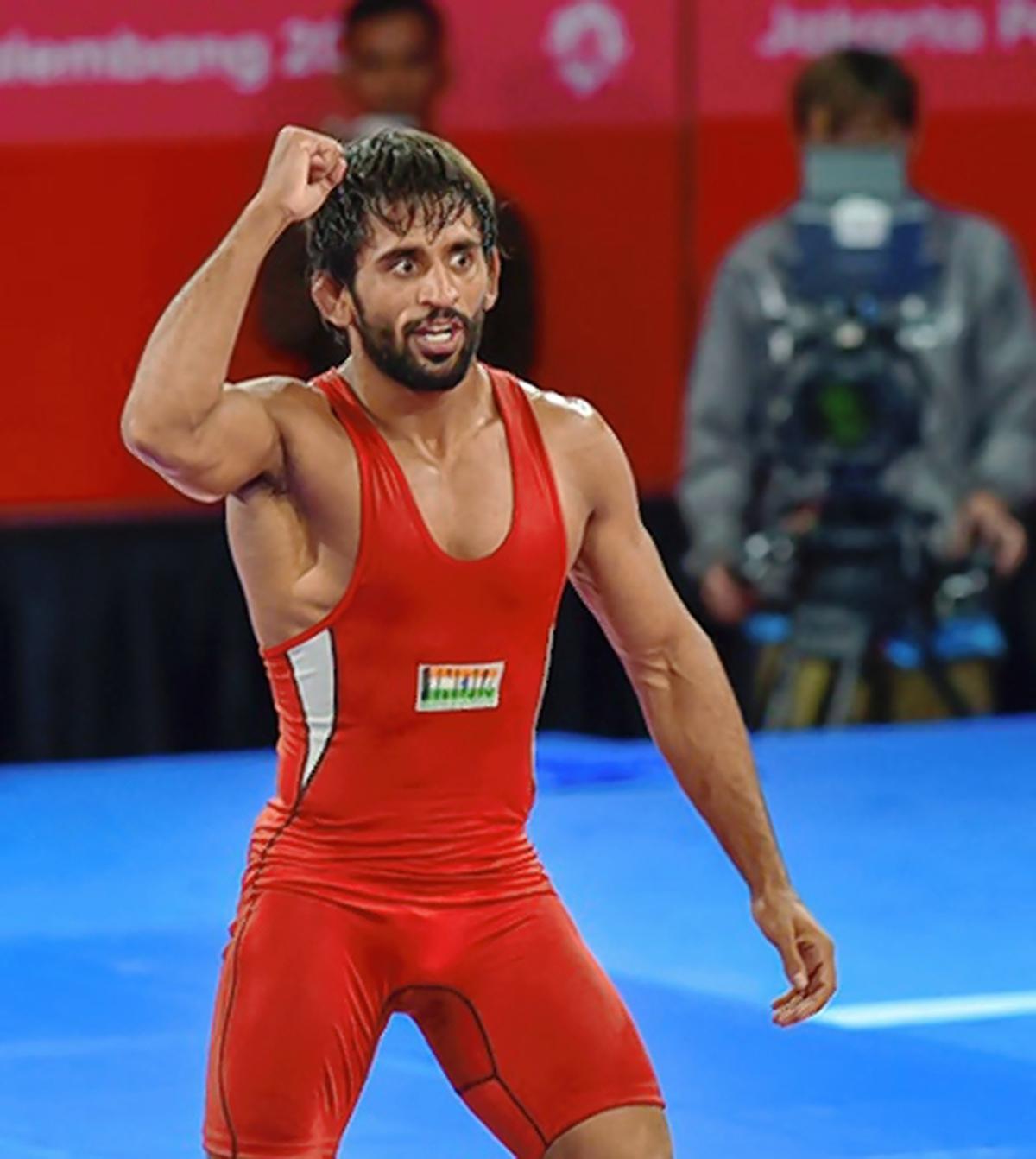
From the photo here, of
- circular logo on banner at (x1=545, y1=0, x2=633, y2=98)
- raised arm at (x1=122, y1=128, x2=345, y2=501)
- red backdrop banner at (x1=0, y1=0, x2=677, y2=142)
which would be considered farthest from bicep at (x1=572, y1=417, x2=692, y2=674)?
circular logo on banner at (x1=545, y1=0, x2=633, y2=98)

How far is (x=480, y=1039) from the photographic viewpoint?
3.25 m

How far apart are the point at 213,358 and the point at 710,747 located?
810 millimetres

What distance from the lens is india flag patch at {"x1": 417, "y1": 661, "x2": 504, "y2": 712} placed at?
326cm

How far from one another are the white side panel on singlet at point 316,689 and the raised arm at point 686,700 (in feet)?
1.19

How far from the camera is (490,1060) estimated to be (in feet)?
10.6

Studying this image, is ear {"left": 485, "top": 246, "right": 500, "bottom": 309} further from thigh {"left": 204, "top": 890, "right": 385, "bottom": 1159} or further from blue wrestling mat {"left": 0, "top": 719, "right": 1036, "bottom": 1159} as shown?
blue wrestling mat {"left": 0, "top": 719, "right": 1036, "bottom": 1159}

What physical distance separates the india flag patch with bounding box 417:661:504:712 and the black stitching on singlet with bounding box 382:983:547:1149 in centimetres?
32

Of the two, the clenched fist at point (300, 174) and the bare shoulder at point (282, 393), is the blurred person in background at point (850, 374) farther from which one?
the clenched fist at point (300, 174)

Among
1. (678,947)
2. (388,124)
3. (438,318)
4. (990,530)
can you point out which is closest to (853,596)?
(990,530)

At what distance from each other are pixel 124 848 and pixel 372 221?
9.15ft

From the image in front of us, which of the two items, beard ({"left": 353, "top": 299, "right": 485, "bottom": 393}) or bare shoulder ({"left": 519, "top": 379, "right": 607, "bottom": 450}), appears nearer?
beard ({"left": 353, "top": 299, "right": 485, "bottom": 393})

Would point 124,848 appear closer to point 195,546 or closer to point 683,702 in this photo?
point 195,546

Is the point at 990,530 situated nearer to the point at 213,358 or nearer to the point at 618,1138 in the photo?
the point at 618,1138

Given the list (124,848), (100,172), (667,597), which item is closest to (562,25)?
(100,172)
